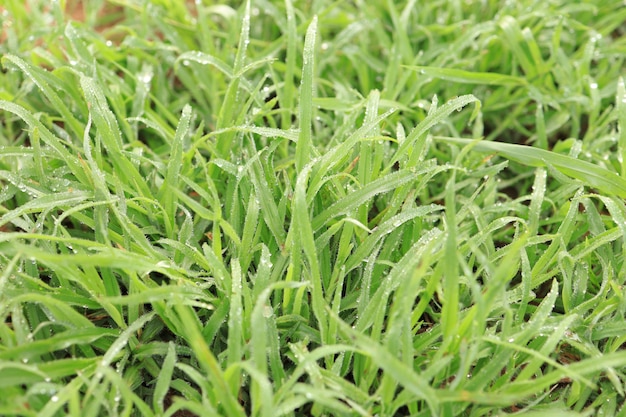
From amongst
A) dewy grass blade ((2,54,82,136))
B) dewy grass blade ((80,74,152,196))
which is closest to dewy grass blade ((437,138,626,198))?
dewy grass blade ((80,74,152,196))

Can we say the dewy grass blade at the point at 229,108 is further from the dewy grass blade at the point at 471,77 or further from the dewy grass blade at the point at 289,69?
the dewy grass blade at the point at 471,77

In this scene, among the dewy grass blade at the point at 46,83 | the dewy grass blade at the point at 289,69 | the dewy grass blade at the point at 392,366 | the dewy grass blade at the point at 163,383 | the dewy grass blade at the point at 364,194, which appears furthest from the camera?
the dewy grass blade at the point at 289,69

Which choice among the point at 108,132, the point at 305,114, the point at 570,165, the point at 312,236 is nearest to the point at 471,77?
the point at 570,165

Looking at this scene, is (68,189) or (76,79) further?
(76,79)

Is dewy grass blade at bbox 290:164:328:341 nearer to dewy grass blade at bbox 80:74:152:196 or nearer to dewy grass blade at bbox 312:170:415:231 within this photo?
dewy grass blade at bbox 312:170:415:231

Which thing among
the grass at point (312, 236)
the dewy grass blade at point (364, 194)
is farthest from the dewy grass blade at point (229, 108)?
the dewy grass blade at point (364, 194)

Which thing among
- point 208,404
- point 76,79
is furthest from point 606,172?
point 76,79

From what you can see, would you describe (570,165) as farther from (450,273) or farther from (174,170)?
(174,170)

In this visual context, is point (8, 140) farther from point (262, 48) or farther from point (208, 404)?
point (208, 404)
